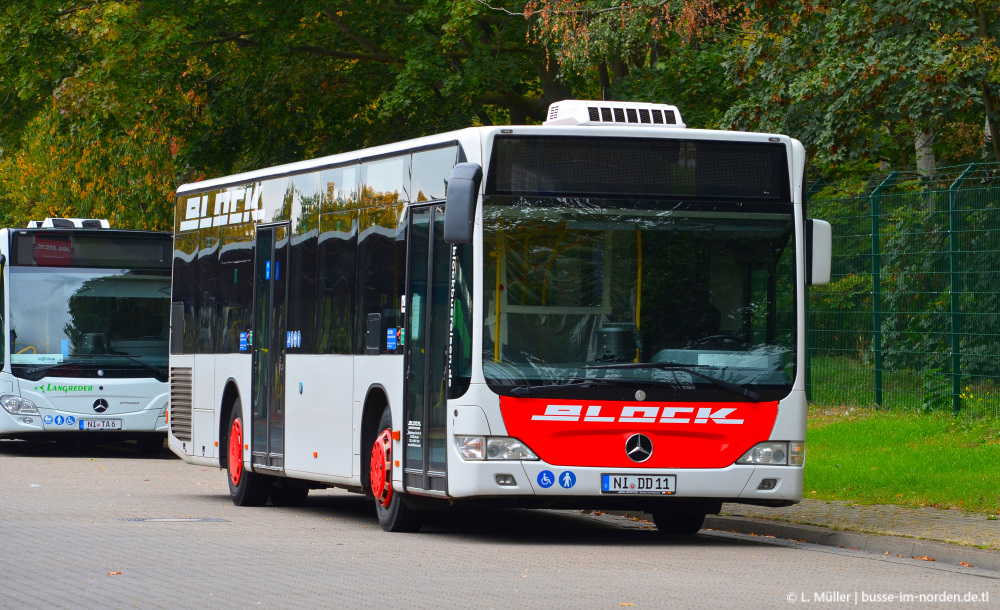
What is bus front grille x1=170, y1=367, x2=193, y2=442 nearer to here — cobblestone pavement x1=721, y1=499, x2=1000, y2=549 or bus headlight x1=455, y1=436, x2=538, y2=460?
cobblestone pavement x1=721, y1=499, x2=1000, y2=549

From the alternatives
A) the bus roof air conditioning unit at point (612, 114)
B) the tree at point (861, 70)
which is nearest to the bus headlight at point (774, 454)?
the bus roof air conditioning unit at point (612, 114)

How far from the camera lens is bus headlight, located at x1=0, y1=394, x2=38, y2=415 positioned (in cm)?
2400

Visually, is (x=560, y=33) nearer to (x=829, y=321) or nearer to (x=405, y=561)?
(x=829, y=321)

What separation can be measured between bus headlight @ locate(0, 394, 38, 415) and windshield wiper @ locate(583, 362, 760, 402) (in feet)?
46.2

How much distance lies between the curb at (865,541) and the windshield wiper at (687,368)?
1332 millimetres

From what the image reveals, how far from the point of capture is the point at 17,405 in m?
24.0

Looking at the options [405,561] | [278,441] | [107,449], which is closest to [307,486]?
[278,441]

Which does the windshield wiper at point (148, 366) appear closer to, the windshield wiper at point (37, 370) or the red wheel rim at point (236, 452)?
the windshield wiper at point (37, 370)

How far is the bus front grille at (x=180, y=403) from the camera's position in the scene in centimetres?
1811

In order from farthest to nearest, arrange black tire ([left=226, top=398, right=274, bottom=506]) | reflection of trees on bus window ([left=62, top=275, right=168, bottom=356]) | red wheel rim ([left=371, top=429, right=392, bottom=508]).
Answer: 1. reflection of trees on bus window ([left=62, top=275, right=168, bottom=356])
2. black tire ([left=226, top=398, right=274, bottom=506])
3. red wheel rim ([left=371, top=429, right=392, bottom=508])

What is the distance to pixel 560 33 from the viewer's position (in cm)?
2267

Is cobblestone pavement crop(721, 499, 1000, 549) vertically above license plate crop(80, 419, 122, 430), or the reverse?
license plate crop(80, 419, 122, 430)

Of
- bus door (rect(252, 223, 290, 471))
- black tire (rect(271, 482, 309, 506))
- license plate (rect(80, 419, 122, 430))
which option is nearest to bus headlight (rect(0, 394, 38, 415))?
license plate (rect(80, 419, 122, 430))

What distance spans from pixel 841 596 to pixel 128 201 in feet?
87.2
